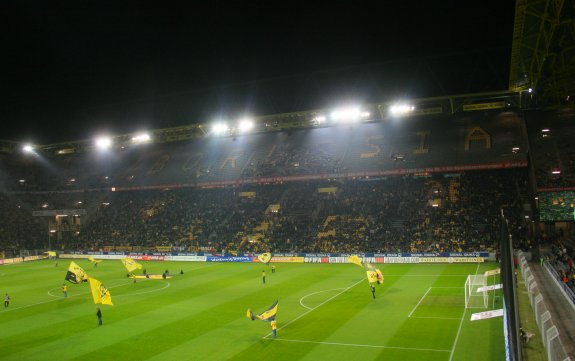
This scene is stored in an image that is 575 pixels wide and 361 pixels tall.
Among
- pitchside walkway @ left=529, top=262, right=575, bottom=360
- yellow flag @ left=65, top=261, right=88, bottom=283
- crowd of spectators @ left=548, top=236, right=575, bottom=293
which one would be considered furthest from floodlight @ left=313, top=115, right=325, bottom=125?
yellow flag @ left=65, top=261, right=88, bottom=283

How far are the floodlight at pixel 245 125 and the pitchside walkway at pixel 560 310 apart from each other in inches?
1634

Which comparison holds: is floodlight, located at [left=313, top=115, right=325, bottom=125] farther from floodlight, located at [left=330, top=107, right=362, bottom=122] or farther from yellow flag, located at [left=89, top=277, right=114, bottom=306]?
yellow flag, located at [left=89, top=277, right=114, bottom=306]

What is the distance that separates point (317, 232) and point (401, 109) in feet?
60.3

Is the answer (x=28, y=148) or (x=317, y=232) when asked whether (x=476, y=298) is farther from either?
(x=28, y=148)

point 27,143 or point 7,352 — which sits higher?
point 27,143

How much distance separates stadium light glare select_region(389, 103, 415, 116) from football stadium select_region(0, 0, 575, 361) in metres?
0.57

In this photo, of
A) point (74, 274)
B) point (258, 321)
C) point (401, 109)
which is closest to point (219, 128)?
point (401, 109)

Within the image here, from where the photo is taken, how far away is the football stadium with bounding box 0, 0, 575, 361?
21594mm

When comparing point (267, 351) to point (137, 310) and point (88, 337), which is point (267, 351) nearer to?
point (88, 337)

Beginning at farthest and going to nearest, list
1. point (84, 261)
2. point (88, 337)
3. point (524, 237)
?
point (84, 261) → point (524, 237) → point (88, 337)

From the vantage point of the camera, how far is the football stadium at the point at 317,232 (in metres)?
21.6

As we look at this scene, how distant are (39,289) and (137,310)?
587 inches

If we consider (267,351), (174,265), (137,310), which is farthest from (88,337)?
(174,265)

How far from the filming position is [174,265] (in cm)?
5309
